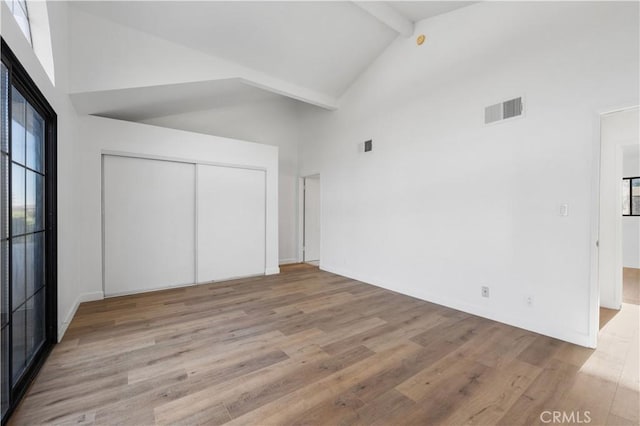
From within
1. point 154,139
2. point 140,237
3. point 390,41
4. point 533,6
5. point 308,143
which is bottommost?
point 140,237

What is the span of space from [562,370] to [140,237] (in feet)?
16.6

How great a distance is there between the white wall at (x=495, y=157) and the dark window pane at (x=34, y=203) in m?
4.00

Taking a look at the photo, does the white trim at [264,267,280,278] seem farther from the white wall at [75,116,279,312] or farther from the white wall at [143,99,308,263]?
the white wall at [75,116,279,312]

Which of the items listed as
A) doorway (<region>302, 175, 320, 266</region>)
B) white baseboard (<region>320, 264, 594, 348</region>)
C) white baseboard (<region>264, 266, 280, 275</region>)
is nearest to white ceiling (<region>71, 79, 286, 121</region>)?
doorway (<region>302, 175, 320, 266</region>)

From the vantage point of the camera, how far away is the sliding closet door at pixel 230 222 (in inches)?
182

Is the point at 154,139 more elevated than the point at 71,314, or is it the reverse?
the point at 154,139

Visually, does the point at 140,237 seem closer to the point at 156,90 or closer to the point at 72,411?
the point at 156,90

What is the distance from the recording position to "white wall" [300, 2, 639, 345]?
8.23 ft

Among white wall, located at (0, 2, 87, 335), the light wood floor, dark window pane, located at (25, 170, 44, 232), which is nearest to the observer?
the light wood floor

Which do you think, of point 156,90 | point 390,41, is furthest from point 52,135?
point 390,41

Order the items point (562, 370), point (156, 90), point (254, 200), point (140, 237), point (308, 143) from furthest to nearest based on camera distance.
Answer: point (308, 143)
point (254, 200)
point (140, 237)
point (156, 90)
point (562, 370)

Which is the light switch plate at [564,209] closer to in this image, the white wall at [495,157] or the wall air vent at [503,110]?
the white wall at [495,157]

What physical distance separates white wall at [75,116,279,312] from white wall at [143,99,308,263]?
0.85m

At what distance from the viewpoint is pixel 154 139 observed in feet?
13.6
